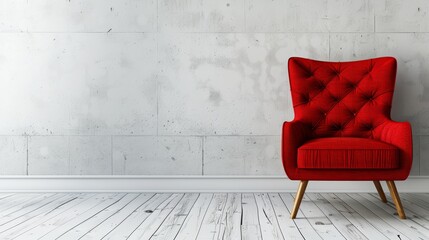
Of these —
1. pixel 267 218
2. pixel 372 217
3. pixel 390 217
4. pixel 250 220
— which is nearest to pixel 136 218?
pixel 250 220

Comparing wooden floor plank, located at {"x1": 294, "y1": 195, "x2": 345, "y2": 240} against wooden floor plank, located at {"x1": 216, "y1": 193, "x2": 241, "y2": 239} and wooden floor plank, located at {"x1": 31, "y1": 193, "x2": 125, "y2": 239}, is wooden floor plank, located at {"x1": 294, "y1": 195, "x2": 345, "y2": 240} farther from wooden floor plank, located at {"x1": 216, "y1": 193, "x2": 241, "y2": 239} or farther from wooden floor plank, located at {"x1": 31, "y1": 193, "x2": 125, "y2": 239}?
wooden floor plank, located at {"x1": 31, "y1": 193, "x2": 125, "y2": 239}

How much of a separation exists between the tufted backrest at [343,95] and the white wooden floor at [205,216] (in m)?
0.54

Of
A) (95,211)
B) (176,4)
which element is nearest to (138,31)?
(176,4)

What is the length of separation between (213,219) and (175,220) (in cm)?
22

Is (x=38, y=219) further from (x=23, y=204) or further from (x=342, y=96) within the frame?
(x=342, y=96)

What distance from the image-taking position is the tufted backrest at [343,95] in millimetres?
3072

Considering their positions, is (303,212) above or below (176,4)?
below

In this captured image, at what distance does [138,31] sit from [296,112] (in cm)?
141

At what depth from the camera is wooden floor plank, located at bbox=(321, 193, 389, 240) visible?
2.22 m

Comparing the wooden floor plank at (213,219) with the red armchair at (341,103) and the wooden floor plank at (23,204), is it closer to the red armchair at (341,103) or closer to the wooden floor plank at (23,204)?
the red armchair at (341,103)

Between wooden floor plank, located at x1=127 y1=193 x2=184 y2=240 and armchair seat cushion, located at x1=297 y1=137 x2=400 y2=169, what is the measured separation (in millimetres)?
875

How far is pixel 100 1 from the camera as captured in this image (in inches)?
139

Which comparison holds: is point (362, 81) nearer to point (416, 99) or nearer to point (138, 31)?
point (416, 99)

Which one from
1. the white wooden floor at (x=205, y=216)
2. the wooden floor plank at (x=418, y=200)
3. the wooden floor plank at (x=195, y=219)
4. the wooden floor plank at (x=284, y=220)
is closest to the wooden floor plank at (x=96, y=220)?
the white wooden floor at (x=205, y=216)
